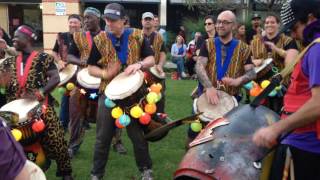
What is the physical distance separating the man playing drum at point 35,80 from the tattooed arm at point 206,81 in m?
1.54

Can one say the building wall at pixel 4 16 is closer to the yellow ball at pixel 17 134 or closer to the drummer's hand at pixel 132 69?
the drummer's hand at pixel 132 69

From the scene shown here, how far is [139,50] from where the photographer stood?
562 cm

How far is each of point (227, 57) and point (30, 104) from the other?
217 centimetres

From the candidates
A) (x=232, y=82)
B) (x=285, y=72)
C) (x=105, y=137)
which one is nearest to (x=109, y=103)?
(x=105, y=137)

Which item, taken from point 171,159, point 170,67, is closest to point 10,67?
point 171,159

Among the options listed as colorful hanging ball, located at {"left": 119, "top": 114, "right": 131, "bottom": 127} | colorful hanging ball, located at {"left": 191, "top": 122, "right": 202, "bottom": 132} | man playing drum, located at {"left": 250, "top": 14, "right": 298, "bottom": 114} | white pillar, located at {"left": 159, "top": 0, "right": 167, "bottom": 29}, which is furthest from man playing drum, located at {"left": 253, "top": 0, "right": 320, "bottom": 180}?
white pillar, located at {"left": 159, "top": 0, "right": 167, "bottom": 29}

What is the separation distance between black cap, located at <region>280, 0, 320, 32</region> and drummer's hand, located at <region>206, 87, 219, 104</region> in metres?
2.21

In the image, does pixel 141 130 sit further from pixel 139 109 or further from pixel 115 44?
pixel 115 44

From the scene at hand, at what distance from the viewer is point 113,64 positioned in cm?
550

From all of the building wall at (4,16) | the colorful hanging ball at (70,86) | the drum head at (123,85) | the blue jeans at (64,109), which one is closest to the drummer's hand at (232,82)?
the drum head at (123,85)

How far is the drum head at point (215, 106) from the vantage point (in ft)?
16.6

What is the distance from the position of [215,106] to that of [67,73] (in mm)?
2889

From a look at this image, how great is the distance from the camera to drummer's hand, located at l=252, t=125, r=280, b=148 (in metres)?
2.87

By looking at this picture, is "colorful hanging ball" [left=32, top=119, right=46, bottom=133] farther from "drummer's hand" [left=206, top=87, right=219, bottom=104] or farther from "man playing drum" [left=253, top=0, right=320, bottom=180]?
"man playing drum" [left=253, top=0, right=320, bottom=180]
